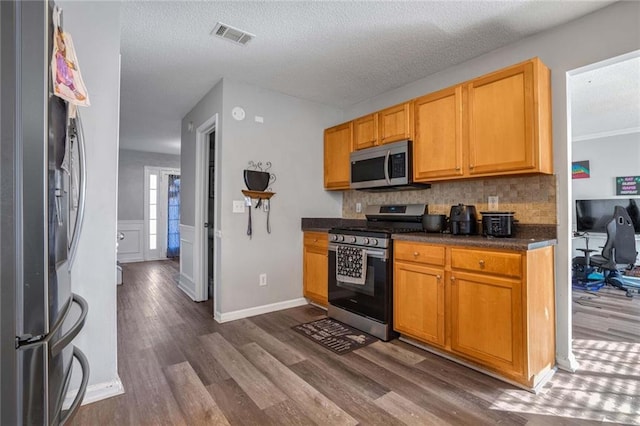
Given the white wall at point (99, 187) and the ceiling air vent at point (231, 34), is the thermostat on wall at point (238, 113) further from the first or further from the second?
the white wall at point (99, 187)

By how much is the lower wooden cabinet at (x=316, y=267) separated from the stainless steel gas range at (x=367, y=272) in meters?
0.19

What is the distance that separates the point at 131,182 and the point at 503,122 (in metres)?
7.29

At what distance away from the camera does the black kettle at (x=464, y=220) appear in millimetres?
2561

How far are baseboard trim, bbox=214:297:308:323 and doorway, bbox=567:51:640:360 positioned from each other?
2628mm

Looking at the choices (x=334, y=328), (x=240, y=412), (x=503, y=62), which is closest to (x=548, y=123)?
(x=503, y=62)

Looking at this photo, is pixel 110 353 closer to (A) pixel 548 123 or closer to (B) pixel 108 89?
(B) pixel 108 89

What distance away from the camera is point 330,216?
409cm

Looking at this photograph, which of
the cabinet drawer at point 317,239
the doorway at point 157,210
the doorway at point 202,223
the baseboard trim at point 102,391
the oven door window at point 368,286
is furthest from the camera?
the doorway at point 157,210

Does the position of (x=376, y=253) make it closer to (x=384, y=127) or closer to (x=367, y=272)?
(x=367, y=272)

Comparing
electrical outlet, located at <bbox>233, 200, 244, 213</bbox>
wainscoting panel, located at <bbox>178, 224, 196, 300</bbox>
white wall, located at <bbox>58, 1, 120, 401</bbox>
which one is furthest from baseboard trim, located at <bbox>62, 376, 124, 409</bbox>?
wainscoting panel, located at <bbox>178, 224, 196, 300</bbox>

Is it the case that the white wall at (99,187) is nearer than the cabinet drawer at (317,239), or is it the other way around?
the white wall at (99,187)

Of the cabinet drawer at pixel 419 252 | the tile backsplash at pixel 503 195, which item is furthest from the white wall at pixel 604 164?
the cabinet drawer at pixel 419 252

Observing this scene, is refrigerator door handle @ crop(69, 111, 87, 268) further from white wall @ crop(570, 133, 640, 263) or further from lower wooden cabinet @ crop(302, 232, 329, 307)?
white wall @ crop(570, 133, 640, 263)

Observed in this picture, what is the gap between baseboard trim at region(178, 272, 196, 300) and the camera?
4039mm
